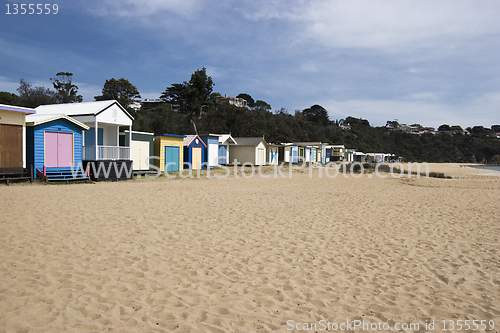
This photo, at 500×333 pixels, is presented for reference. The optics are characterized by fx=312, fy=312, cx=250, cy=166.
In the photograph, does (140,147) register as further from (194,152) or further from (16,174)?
(16,174)

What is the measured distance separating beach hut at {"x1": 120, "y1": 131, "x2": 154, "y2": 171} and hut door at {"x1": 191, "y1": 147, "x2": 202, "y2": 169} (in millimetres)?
4167

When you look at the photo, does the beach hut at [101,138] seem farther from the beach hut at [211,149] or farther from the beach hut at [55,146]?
the beach hut at [211,149]

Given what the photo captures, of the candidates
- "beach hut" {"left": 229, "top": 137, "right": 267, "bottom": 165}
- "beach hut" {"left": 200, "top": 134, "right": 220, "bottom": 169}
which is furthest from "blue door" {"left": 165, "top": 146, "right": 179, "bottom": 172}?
"beach hut" {"left": 229, "top": 137, "right": 267, "bottom": 165}

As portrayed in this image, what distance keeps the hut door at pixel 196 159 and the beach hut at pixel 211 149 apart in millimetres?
847

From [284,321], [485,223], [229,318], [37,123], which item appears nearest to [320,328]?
[284,321]

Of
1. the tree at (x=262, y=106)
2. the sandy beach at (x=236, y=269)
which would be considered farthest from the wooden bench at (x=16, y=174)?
the tree at (x=262, y=106)

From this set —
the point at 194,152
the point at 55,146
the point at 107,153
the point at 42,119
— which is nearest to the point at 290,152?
the point at 194,152

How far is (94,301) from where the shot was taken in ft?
11.1

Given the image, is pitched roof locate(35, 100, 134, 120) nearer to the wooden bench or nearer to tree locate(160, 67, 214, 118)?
the wooden bench

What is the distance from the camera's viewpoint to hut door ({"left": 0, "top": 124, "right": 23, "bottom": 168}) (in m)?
13.3

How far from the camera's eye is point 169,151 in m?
22.1

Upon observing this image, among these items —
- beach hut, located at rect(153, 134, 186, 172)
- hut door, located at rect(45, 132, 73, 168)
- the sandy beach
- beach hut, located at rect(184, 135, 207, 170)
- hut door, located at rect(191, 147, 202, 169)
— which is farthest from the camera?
hut door, located at rect(191, 147, 202, 169)

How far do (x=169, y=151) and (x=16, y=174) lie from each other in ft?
32.2

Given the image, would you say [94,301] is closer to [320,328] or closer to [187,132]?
[320,328]
